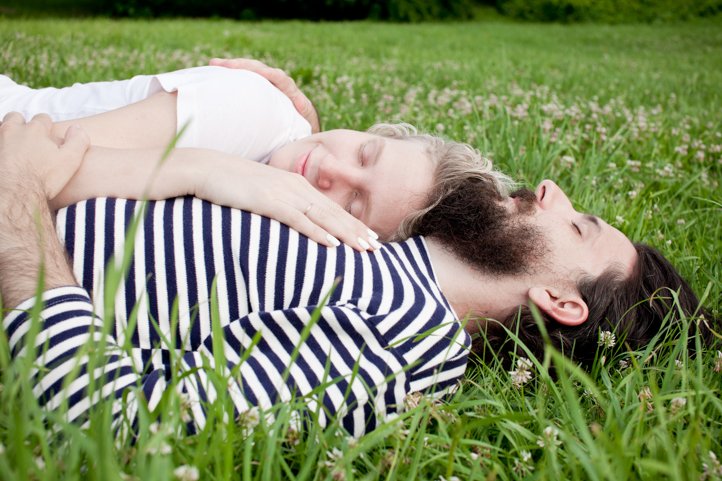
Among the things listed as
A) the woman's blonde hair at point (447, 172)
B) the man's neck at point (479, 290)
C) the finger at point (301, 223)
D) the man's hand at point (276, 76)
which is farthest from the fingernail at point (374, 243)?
the man's hand at point (276, 76)

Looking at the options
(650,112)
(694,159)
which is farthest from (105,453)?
(650,112)

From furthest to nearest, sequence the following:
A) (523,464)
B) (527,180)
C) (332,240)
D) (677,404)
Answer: (527,180)
(332,240)
(677,404)
(523,464)

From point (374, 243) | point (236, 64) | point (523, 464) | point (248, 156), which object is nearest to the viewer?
point (523, 464)

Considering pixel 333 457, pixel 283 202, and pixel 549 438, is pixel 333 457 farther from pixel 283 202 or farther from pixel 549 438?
pixel 283 202

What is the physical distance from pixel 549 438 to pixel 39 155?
1624 millimetres

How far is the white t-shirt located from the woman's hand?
563 millimetres

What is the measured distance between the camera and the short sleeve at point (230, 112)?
2.53 m

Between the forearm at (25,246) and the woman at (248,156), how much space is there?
17cm

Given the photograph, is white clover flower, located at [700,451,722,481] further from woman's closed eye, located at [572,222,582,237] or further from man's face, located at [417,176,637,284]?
woman's closed eye, located at [572,222,582,237]

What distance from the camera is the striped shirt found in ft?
5.16

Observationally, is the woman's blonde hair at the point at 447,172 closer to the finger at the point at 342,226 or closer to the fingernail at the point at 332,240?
the finger at the point at 342,226

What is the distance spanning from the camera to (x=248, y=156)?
281 cm

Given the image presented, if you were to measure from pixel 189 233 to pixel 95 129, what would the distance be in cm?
80

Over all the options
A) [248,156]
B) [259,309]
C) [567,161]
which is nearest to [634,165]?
[567,161]
